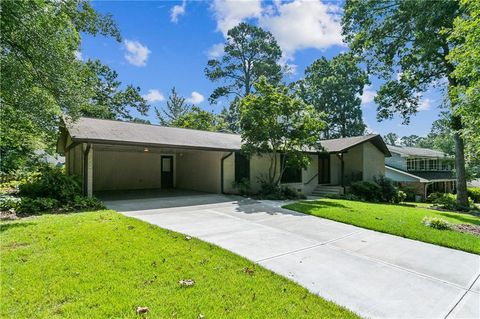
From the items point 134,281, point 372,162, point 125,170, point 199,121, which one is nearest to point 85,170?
point 125,170

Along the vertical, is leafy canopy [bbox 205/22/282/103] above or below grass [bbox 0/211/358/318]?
above

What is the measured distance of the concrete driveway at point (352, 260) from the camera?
11.4 feet

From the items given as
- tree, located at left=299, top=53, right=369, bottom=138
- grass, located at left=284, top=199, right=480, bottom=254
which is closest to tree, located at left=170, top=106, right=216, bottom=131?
tree, located at left=299, top=53, right=369, bottom=138

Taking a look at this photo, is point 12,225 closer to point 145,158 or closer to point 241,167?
point 241,167

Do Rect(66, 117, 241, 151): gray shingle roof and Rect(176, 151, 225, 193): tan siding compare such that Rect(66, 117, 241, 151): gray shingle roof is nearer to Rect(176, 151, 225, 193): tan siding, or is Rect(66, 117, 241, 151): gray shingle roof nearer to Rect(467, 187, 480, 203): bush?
Rect(176, 151, 225, 193): tan siding

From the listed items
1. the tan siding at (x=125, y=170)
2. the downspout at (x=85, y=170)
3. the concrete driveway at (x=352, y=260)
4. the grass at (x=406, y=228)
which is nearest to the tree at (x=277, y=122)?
the grass at (x=406, y=228)

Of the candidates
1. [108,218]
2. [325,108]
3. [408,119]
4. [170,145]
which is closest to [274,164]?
[170,145]

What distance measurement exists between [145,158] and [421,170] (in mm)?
25538

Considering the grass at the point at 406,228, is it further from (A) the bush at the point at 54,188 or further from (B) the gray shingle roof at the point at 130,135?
(A) the bush at the point at 54,188

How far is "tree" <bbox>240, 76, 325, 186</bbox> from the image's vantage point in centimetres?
1238

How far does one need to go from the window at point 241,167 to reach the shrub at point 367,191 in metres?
7.13

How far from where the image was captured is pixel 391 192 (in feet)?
56.5

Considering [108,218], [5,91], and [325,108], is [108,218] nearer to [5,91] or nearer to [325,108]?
[5,91]

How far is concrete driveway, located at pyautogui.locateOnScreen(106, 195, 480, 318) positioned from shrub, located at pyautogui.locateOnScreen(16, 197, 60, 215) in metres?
2.43
